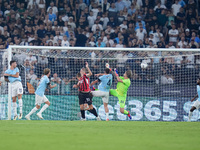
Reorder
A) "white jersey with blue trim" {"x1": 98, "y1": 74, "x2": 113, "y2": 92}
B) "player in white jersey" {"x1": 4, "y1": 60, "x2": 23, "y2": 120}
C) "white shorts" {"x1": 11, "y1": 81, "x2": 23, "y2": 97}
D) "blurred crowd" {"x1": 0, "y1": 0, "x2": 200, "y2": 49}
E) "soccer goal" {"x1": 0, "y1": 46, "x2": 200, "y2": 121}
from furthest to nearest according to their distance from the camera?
"blurred crowd" {"x1": 0, "y1": 0, "x2": 200, "y2": 49} < "soccer goal" {"x1": 0, "y1": 46, "x2": 200, "y2": 121} < "white jersey with blue trim" {"x1": 98, "y1": 74, "x2": 113, "y2": 92} < "white shorts" {"x1": 11, "y1": 81, "x2": 23, "y2": 97} < "player in white jersey" {"x1": 4, "y1": 60, "x2": 23, "y2": 120}

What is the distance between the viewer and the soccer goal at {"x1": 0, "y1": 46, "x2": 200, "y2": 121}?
54.5 feet

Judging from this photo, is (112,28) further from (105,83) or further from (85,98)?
(85,98)

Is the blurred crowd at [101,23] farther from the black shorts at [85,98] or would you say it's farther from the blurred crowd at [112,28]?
the black shorts at [85,98]

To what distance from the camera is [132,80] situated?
55.5 feet

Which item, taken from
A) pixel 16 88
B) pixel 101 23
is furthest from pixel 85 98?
pixel 101 23

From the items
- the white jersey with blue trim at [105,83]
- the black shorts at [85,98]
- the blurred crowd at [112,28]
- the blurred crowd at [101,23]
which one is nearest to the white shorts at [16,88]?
the black shorts at [85,98]

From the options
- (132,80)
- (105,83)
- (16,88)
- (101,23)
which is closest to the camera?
(16,88)

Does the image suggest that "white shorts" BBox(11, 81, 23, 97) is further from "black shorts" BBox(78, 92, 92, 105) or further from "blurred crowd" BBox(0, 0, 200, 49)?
"blurred crowd" BBox(0, 0, 200, 49)

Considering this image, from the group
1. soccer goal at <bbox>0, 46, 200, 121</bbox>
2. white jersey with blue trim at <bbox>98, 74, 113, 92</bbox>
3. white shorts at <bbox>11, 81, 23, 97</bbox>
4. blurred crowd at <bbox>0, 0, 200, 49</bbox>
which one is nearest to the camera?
white shorts at <bbox>11, 81, 23, 97</bbox>

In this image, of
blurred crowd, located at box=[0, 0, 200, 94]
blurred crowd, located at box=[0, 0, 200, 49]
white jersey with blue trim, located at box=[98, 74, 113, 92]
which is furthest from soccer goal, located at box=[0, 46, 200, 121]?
blurred crowd, located at box=[0, 0, 200, 49]

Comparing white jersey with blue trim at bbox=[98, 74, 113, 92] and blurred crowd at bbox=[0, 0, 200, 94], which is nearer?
white jersey with blue trim at bbox=[98, 74, 113, 92]

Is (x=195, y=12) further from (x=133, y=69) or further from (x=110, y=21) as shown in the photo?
(x=133, y=69)

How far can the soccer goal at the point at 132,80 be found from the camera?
16625 mm

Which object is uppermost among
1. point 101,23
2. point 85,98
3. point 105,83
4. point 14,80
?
point 101,23
